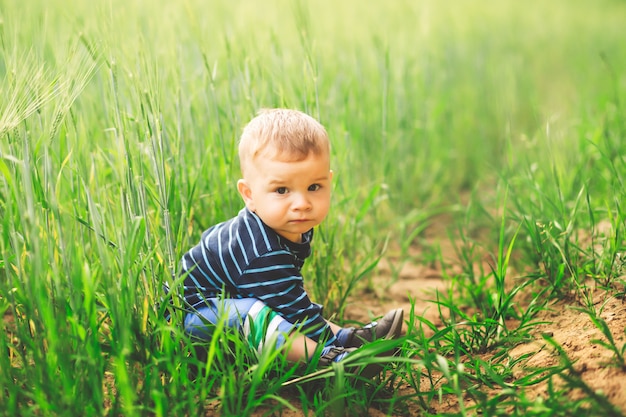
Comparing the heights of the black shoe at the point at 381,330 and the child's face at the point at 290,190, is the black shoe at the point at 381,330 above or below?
below

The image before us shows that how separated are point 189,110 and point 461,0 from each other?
464 centimetres

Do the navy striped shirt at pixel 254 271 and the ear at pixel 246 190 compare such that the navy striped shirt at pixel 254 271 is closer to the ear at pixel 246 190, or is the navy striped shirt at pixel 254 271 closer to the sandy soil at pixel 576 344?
the ear at pixel 246 190

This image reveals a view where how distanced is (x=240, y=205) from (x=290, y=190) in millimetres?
550

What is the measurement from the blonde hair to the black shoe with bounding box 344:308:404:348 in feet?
1.61

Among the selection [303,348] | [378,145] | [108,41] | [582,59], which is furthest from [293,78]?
[582,59]

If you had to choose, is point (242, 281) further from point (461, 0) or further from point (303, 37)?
point (461, 0)

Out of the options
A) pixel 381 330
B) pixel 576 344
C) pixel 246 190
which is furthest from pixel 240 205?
pixel 576 344

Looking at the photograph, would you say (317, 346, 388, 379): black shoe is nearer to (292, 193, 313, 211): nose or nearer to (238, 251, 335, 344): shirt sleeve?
(238, 251, 335, 344): shirt sleeve

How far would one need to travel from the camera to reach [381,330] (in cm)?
178

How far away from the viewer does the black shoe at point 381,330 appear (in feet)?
5.75

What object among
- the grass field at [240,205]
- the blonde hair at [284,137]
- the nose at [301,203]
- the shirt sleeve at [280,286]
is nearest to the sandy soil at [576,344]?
the grass field at [240,205]

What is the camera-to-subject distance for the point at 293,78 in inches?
101

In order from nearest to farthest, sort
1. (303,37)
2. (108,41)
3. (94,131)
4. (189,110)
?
1. (108,41)
2. (303,37)
3. (189,110)
4. (94,131)

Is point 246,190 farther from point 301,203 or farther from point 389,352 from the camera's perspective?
point 389,352
